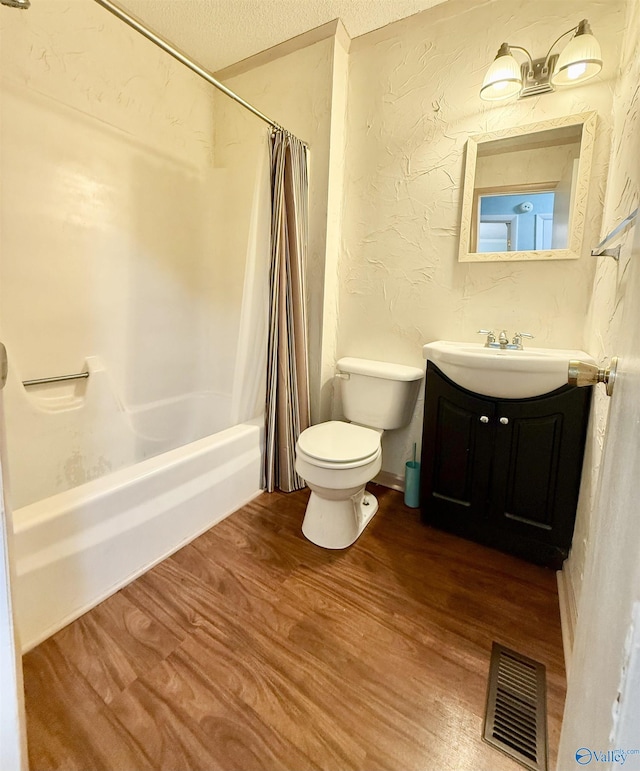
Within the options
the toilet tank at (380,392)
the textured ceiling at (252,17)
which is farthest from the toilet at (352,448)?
the textured ceiling at (252,17)

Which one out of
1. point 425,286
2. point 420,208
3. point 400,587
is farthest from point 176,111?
point 400,587

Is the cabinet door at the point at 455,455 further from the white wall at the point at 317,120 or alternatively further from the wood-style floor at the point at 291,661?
the white wall at the point at 317,120

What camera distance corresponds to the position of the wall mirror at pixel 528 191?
Result: 1.44 meters

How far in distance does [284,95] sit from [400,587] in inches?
95.6

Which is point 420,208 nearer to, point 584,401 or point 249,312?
point 249,312

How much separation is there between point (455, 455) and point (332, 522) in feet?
1.96

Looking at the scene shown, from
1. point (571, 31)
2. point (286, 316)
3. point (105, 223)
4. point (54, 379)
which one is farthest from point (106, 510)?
point (571, 31)

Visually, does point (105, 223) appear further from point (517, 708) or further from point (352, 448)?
point (517, 708)

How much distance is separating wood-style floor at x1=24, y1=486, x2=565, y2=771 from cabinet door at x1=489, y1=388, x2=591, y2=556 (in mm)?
173

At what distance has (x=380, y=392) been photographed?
1809mm

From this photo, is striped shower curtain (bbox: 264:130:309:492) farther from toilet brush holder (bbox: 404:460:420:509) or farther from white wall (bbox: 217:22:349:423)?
toilet brush holder (bbox: 404:460:420:509)

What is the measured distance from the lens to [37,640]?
3.53 ft

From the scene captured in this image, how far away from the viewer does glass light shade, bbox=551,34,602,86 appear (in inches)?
50.4

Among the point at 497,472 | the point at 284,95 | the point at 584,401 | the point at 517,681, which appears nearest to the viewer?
the point at 517,681
